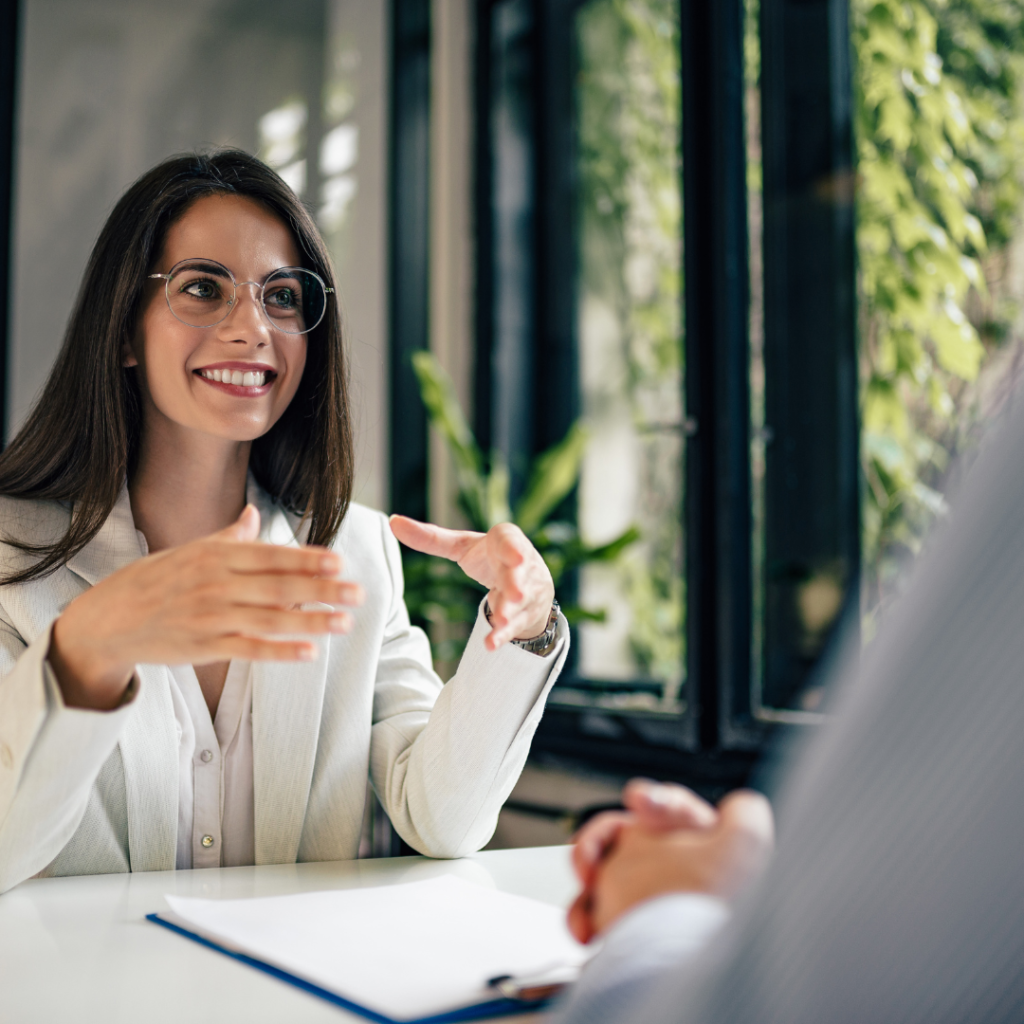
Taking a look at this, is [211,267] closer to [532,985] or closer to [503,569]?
[503,569]

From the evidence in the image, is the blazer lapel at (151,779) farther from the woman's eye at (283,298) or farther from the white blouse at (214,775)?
the woman's eye at (283,298)

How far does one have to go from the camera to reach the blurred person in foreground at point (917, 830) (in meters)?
0.32

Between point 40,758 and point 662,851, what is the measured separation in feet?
2.35

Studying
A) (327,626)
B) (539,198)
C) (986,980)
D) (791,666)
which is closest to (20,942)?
(327,626)

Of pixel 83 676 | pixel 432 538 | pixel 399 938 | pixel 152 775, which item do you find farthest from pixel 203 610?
pixel 152 775

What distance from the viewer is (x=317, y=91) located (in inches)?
157

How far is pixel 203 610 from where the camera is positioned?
86cm

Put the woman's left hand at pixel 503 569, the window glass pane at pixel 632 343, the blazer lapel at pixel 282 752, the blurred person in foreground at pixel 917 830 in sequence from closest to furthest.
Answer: the blurred person in foreground at pixel 917 830 < the woman's left hand at pixel 503 569 < the blazer lapel at pixel 282 752 < the window glass pane at pixel 632 343

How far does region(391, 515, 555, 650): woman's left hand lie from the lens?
1148mm

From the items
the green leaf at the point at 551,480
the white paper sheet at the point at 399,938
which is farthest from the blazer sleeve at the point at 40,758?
the green leaf at the point at 551,480

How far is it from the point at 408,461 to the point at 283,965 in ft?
10.9

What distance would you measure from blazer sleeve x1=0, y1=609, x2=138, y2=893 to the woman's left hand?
0.39 meters

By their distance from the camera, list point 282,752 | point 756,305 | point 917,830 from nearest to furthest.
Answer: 1. point 917,830
2. point 282,752
3. point 756,305

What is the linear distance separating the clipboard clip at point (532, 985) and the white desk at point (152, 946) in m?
0.02
